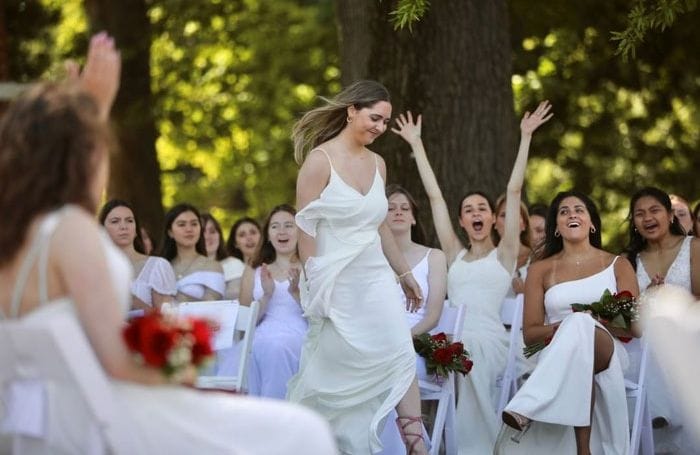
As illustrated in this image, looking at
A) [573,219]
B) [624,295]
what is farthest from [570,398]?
[573,219]

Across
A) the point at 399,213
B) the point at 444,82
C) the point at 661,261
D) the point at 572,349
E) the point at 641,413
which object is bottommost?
the point at 641,413

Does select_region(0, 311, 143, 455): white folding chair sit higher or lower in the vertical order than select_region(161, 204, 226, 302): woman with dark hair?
lower

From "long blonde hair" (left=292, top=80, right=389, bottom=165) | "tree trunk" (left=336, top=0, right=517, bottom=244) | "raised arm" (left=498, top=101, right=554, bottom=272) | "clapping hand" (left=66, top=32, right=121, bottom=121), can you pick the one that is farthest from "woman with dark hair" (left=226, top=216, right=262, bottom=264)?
"clapping hand" (left=66, top=32, right=121, bottom=121)

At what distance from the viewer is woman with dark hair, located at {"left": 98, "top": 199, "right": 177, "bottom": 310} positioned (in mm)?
10242

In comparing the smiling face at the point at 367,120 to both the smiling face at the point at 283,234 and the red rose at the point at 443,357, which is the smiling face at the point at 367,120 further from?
the smiling face at the point at 283,234

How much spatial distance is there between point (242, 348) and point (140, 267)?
136 centimetres

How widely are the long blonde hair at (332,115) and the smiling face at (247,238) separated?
3528mm

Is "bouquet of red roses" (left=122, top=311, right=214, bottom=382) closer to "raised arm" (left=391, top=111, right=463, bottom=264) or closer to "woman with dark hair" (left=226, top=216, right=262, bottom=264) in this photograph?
"raised arm" (left=391, top=111, right=463, bottom=264)

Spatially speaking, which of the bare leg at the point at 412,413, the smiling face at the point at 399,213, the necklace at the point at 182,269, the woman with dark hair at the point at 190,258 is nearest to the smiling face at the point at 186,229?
the woman with dark hair at the point at 190,258

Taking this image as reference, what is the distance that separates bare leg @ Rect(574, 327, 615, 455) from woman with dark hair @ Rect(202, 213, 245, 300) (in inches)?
154

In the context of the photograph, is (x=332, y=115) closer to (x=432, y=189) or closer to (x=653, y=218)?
(x=432, y=189)

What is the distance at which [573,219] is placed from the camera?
30.2ft

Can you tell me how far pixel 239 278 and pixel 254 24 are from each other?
7.88 meters

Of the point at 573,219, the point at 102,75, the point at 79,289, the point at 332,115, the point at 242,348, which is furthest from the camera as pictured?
the point at 242,348
